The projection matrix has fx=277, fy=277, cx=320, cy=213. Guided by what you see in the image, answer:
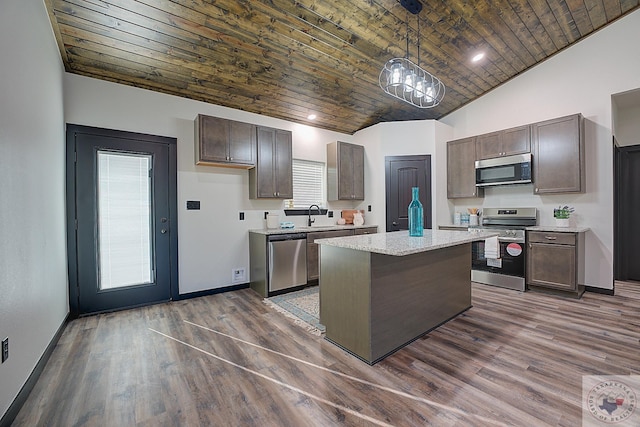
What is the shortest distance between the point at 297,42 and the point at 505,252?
394 cm

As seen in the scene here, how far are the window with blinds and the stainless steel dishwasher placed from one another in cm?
89

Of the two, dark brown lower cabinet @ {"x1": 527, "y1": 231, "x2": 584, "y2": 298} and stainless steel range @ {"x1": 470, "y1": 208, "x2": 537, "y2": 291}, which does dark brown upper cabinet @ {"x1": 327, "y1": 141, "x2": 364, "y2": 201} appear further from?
dark brown lower cabinet @ {"x1": 527, "y1": 231, "x2": 584, "y2": 298}

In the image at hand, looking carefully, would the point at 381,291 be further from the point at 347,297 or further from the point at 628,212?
the point at 628,212

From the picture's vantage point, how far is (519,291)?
384cm

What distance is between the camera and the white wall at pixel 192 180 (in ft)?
10.3

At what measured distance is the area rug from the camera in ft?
9.23

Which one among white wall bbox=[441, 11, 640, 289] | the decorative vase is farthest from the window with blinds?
white wall bbox=[441, 11, 640, 289]

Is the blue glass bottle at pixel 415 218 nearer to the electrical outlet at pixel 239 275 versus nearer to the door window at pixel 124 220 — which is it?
the electrical outlet at pixel 239 275

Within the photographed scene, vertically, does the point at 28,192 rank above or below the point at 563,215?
above

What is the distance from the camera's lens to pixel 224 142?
3730mm

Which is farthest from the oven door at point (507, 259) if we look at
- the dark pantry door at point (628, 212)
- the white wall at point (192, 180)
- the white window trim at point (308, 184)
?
the white wall at point (192, 180)

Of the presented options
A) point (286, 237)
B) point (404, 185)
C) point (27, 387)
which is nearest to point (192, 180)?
point (286, 237)

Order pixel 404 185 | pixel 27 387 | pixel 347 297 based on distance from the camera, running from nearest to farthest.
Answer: pixel 27 387
pixel 347 297
pixel 404 185

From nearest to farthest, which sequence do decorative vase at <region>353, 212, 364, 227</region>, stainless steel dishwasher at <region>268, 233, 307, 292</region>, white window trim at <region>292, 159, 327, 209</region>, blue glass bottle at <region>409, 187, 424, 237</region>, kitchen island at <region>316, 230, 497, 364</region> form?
kitchen island at <region>316, 230, 497, 364</region>, blue glass bottle at <region>409, 187, 424, 237</region>, stainless steel dishwasher at <region>268, 233, 307, 292</region>, white window trim at <region>292, 159, 327, 209</region>, decorative vase at <region>353, 212, 364, 227</region>
